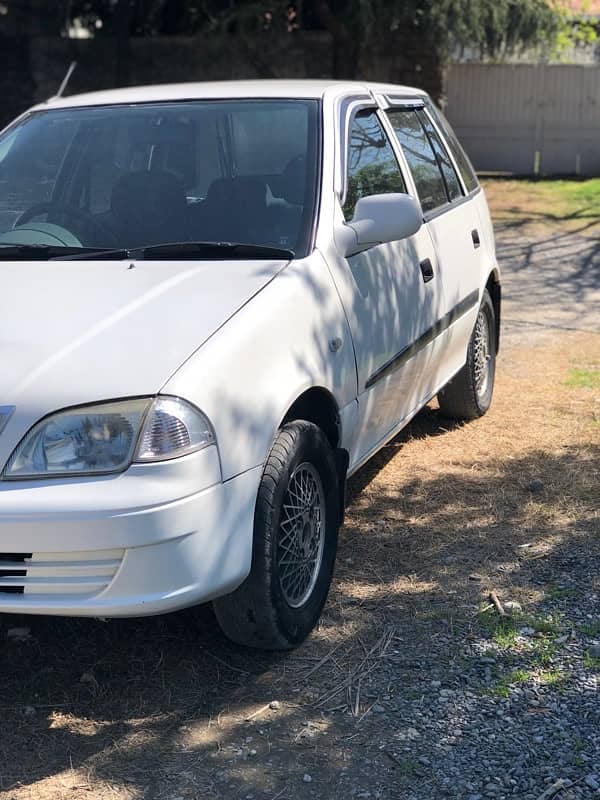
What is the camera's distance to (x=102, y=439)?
3.07 meters

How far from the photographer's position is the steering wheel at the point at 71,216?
14.0 feet

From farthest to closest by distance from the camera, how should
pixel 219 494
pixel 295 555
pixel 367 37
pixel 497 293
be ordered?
pixel 367 37, pixel 497 293, pixel 295 555, pixel 219 494

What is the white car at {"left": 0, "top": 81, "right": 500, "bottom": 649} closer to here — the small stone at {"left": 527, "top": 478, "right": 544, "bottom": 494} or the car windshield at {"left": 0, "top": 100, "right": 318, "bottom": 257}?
the car windshield at {"left": 0, "top": 100, "right": 318, "bottom": 257}

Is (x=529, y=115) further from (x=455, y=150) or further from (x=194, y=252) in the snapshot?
(x=194, y=252)

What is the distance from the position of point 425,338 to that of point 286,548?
1.71 meters

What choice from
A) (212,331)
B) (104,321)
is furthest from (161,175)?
(212,331)

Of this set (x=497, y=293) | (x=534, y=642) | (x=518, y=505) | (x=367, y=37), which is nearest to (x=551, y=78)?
(x=367, y=37)

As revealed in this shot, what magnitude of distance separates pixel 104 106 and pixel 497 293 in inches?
113

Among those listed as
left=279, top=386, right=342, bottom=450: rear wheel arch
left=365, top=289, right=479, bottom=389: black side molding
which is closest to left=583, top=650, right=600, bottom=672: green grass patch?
left=279, top=386, right=342, bottom=450: rear wheel arch

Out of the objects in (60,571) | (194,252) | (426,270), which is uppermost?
(194,252)

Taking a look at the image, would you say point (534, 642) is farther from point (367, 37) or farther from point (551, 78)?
point (551, 78)

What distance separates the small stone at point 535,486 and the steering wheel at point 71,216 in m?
2.45

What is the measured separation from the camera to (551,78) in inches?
784

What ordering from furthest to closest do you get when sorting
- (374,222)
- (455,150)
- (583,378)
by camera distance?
(583,378) → (455,150) → (374,222)
